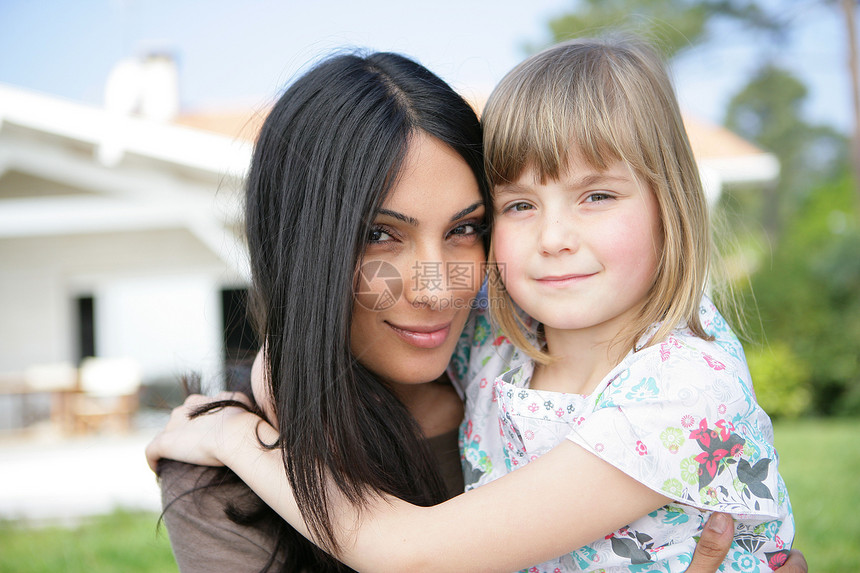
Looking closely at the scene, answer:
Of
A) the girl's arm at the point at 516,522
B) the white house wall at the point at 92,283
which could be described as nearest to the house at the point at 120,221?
the white house wall at the point at 92,283

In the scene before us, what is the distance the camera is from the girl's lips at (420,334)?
1.90 meters

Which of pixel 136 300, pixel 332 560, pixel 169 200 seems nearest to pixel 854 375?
pixel 169 200

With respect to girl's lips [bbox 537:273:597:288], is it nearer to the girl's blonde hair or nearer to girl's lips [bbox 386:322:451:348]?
the girl's blonde hair

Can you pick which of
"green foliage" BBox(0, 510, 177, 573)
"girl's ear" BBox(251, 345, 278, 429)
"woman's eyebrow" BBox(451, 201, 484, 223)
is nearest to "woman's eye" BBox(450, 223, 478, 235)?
"woman's eyebrow" BBox(451, 201, 484, 223)

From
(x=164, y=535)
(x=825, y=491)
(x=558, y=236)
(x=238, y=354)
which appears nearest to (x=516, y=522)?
(x=558, y=236)

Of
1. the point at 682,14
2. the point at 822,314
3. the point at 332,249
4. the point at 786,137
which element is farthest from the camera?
the point at 786,137

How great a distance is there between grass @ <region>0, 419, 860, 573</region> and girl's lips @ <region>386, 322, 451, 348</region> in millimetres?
3259

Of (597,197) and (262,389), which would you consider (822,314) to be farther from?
(262,389)

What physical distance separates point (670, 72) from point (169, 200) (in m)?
8.00

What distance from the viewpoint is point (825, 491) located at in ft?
18.2

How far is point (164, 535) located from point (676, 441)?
482 cm

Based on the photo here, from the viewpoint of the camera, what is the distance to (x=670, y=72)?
6.93ft

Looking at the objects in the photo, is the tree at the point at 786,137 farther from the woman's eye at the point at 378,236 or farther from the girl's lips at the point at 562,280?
the woman's eye at the point at 378,236

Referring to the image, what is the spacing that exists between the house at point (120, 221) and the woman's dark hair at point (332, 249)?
6.23 m
